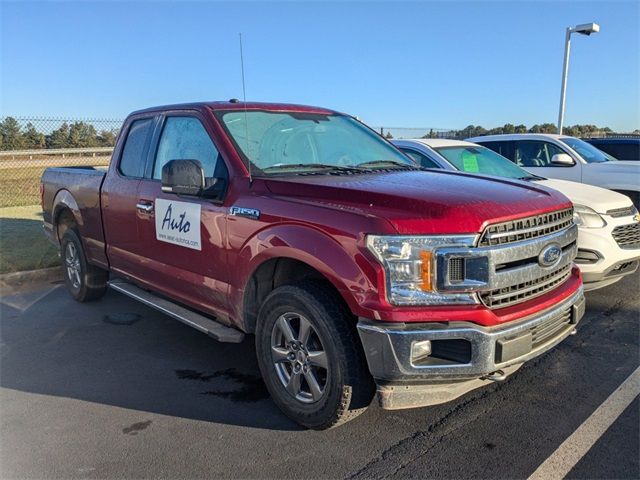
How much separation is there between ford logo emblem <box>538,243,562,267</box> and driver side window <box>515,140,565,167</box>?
19.8 ft

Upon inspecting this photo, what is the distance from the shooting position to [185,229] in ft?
13.2

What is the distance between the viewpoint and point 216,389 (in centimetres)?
386

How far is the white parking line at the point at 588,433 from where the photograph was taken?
285 centimetres

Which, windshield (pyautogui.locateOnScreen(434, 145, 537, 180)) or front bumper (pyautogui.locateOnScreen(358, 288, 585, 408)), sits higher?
windshield (pyautogui.locateOnScreen(434, 145, 537, 180))

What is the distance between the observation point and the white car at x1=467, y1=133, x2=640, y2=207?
8219mm

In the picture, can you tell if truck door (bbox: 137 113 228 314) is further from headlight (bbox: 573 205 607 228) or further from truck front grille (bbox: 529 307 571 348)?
headlight (bbox: 573 205 607 228)

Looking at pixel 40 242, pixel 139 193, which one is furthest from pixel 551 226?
pixel 40 242

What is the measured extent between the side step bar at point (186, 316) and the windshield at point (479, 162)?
430 centimetres

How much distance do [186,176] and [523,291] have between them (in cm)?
226

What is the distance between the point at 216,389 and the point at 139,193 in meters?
1.83

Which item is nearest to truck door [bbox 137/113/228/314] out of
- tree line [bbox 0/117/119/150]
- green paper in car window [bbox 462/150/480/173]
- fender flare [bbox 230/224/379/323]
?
fender flare [bbox 230/224/379/323]

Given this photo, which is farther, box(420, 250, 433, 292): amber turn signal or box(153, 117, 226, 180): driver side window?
box(153, 117, 226, 180): driver side window

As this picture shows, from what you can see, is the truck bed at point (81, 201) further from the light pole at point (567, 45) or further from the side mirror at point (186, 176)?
the light pole at point (567, 45)

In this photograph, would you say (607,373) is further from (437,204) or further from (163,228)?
(163,228)
